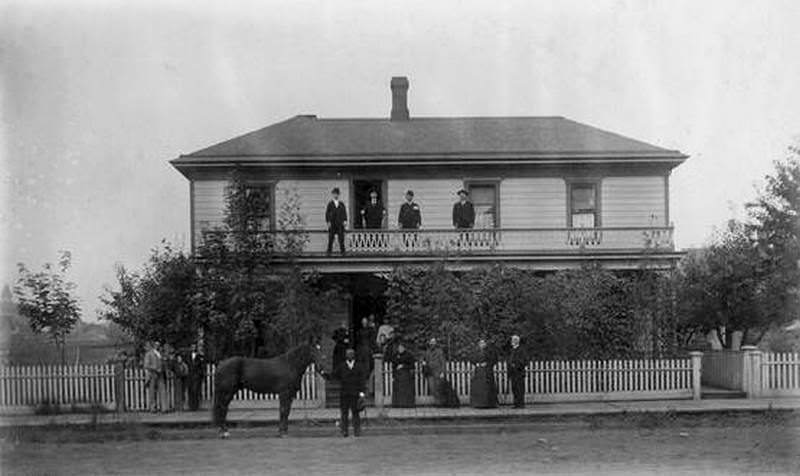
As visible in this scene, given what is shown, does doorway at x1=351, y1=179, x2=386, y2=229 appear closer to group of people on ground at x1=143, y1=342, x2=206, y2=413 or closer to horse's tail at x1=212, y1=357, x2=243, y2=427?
group of people on ground at x1=143, y1=342, x2=206, y2=413

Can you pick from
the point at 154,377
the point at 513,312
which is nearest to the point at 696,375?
the point at 513,312

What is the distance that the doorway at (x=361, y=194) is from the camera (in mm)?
27031

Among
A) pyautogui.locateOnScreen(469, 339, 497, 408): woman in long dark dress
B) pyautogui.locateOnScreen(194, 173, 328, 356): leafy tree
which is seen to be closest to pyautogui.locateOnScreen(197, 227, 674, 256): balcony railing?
pyautogui.locateOnScreen(194, 173, 328, 356): leafy tree

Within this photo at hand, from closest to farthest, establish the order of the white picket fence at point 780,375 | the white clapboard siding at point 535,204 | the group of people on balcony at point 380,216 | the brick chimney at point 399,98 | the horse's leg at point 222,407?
the horse's leg at point 222,407 < the white picket fence at point 780,375 < the group of people on balcony at point 380,216 < the white clapboard siding at point 535,204 < the brick chimney at point 399,98

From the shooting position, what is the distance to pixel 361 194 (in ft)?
89.4

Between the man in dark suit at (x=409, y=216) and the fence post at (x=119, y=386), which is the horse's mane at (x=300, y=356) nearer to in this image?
the fence post at (x=119, y=386)

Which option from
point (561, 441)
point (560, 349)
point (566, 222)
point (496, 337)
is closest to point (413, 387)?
point (496, 337)

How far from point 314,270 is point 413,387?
5.11 m

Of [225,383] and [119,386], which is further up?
[225,383]

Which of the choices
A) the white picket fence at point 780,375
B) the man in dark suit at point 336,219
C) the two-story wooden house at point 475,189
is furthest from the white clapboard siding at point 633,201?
the man in dark suit at point 336,219

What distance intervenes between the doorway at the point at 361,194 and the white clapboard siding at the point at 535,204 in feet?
10.3

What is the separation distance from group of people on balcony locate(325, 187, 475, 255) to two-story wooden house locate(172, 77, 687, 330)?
0.26 m

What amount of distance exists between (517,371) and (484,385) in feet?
2.32

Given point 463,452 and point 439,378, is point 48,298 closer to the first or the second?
point 439,378
